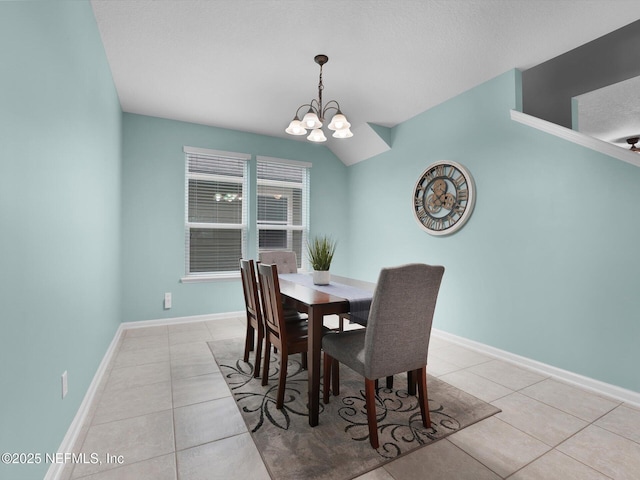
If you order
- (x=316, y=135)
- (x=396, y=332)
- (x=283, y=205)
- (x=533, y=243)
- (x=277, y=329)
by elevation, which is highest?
(x=316, y=135)

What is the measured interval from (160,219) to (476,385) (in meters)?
4.02

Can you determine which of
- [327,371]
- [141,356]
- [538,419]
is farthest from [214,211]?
[538,419]

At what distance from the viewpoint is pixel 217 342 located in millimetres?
3416

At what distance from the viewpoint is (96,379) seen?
2367mm

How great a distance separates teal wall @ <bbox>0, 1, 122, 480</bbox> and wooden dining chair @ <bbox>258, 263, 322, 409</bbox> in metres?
1.12

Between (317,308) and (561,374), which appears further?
(561,374)

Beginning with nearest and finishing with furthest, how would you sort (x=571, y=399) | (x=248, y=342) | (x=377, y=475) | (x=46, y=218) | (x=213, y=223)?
(x=46, y=218), (x=377, y=475), (x=571, y=399), (x=248, y=342), (x=213, y=223)

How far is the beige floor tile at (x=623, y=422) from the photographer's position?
1863mm

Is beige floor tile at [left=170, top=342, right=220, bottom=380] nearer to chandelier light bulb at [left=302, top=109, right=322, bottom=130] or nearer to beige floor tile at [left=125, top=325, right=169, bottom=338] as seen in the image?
beige floor tile at [left=125, top=325, right=169, bottom=338]

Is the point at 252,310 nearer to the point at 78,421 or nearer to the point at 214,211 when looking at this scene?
the point at 78,421

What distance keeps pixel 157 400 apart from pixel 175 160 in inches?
122

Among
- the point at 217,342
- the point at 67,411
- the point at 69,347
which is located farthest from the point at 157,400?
the point at 217,342

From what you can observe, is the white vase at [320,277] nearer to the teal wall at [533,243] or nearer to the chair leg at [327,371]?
the chair leg at [327,371]

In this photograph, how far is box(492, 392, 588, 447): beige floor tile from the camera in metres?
1.84
